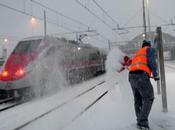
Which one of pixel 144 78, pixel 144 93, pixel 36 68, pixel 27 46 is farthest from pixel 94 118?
pixel 27 46

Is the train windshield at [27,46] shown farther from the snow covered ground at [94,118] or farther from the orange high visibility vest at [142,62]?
the orange high visibility vest at [142,62]

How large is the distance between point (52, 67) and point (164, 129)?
1012cm

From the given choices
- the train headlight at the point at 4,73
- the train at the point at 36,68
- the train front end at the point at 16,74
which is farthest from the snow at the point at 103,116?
the train headlight at the point at 4,73

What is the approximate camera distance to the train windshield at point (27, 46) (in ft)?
49.4

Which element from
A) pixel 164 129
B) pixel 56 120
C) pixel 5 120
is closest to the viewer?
pixel 164 129

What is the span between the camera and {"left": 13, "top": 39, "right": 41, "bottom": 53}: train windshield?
15.1 meters

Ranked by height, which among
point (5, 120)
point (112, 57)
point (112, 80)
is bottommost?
point (5, 120)

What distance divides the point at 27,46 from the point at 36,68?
2081mm

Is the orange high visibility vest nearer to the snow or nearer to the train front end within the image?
the snow

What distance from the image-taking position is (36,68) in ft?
45.5

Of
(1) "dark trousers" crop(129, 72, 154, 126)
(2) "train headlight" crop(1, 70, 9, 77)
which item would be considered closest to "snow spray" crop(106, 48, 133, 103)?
(1) "dark trousers" crop(129, 72, 154, 126)

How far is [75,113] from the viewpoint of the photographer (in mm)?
8773

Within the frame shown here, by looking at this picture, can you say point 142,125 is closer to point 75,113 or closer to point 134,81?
point 134,81

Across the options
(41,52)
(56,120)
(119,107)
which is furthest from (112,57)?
(41,52)
